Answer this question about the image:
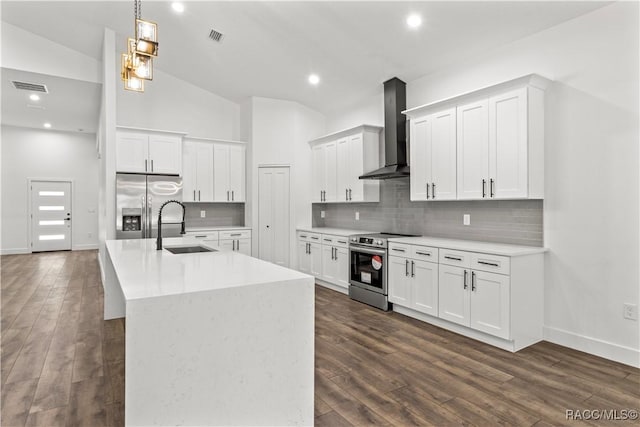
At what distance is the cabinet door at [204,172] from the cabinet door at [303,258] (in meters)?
1.81

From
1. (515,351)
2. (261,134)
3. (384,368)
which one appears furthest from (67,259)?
(515,351)

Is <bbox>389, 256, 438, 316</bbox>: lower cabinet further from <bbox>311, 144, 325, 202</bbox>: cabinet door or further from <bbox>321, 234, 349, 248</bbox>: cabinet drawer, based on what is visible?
<bbox>311, 144, 325, 202</bbox>: cabinet door

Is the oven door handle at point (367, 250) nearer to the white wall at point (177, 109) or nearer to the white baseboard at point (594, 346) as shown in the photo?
the white baseboard at point (594, 346)

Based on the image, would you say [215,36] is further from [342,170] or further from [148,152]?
[342,170]

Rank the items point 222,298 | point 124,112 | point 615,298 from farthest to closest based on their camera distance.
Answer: point 124,112
point 615,298
point 222,298

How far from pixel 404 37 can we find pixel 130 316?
156 inches

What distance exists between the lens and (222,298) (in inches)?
70.7

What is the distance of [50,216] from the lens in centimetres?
960

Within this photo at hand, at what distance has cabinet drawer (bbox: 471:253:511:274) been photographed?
323 cm

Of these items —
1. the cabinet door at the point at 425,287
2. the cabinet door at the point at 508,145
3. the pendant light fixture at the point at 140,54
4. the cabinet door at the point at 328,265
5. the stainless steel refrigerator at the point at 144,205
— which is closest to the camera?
the pendant light fixture at the point at 140,54

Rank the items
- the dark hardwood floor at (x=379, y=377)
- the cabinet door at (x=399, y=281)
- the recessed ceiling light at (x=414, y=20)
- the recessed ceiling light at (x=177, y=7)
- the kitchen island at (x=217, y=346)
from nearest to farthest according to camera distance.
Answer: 1. the kitchen island at (x=217, y=346)
2. the dark hardwood floor at (x=379, y=377)
3. the recessed ceiling light at (x=414, y=20)
4. the cabinet door at (x=399, y=281)
5. the recessed ceiling light at (x=177, y=7)

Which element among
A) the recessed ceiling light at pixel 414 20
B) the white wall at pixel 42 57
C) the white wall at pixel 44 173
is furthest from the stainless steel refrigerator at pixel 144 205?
→ the white wall at pixel 44 173

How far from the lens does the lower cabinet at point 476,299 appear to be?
10.7 ft

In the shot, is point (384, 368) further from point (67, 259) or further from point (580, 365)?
point (67, 259)
